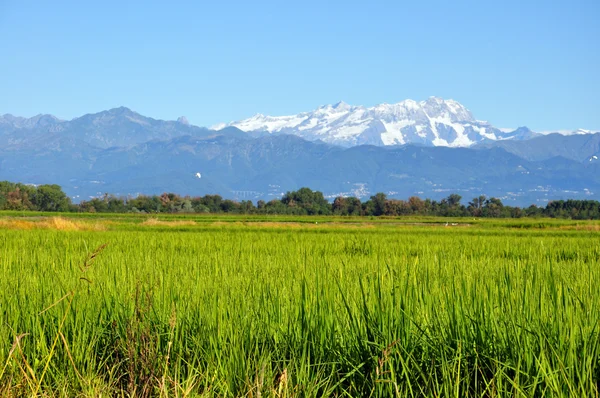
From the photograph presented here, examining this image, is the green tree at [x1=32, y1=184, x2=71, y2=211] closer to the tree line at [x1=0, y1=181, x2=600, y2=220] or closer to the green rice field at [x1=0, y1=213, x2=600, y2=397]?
the tree line at [x1=0, y1=181, x2=600, y2=220]

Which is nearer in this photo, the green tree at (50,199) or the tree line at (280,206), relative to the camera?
the green tree at (50,199)

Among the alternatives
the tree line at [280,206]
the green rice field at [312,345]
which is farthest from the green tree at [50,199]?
the green rice field at [312,345]

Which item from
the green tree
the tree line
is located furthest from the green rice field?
the green tree

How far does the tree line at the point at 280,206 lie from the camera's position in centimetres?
10381

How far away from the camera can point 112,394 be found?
3.61 m

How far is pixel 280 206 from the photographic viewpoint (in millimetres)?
116500

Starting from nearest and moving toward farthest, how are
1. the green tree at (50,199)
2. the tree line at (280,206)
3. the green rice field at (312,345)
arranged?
the green rice field at (312,345), the green tree at (50,199), the tree line at (280,206)

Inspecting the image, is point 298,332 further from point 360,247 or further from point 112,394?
point 360,247

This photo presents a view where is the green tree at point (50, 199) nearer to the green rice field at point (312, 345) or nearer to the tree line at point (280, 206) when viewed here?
the tree line at point (280, 206)

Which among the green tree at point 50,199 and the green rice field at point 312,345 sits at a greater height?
the green tree at point 50,199

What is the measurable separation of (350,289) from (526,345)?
5.38ft

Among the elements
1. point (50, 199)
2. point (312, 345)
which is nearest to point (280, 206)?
point (50, 199)

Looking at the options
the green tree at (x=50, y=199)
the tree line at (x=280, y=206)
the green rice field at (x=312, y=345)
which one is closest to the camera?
the green rice field at (x=312, y=345)

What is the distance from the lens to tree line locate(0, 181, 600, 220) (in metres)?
104
